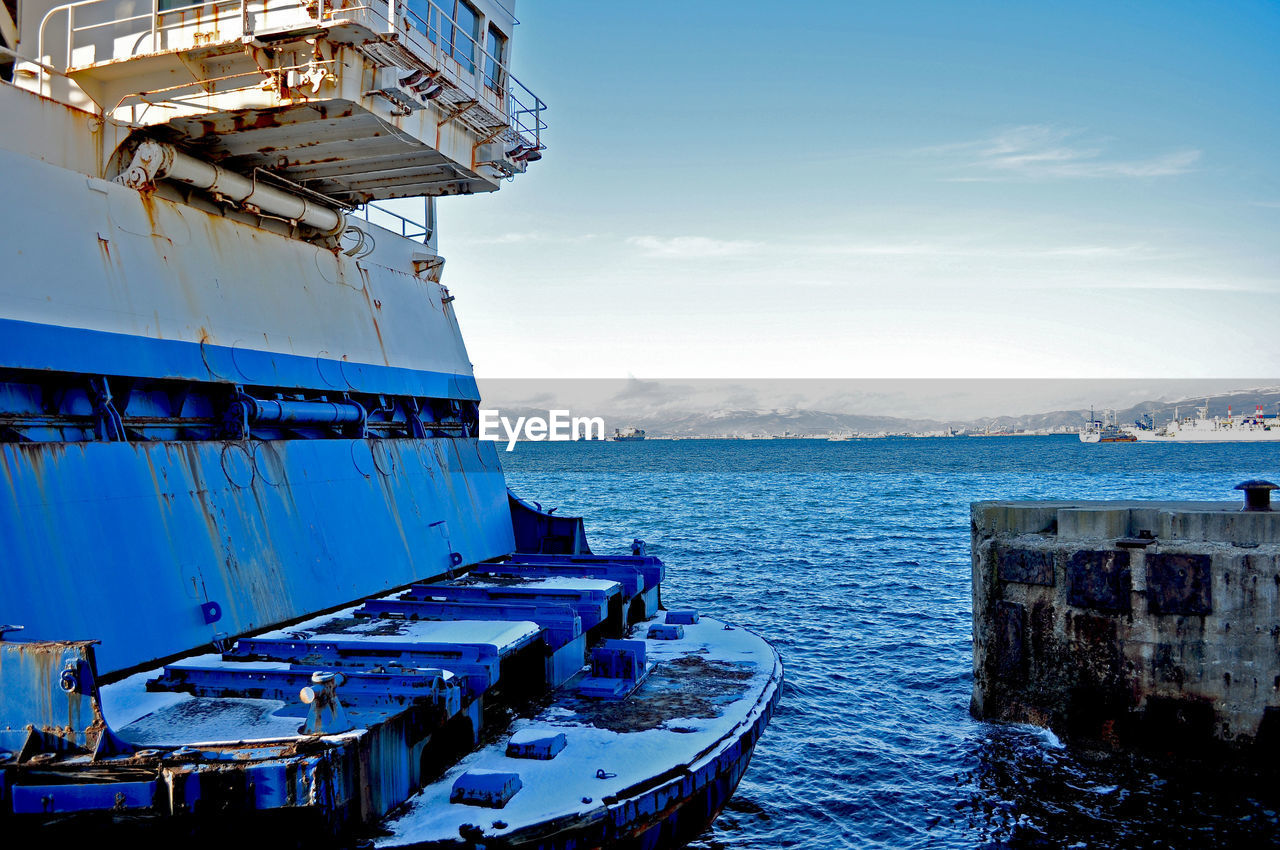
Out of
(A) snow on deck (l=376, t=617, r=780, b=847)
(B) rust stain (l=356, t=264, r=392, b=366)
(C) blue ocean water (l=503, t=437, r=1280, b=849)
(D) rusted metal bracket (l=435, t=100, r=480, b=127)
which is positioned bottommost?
(C) blue ocean water (l=503, t=437, r=1280, b=849)

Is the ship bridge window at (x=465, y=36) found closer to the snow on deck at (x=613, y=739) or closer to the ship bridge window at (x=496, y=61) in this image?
the ship bridge window at (x=496, y=61)

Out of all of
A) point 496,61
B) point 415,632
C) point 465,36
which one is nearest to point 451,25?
point 465,36

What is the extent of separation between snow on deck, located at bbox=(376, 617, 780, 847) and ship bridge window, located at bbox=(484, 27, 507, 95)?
9.80 m

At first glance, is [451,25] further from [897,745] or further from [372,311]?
[897,745]

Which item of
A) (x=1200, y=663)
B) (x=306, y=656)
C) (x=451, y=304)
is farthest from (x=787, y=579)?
(x=306, y=656)

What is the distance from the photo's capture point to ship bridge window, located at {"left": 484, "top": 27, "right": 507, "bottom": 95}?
1445cm

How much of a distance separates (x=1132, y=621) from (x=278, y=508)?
1075 cm

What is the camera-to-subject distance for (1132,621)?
1063 cm

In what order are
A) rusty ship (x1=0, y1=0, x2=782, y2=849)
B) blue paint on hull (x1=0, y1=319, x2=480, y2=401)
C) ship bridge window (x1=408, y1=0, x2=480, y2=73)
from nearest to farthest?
rusty ship (x1=0, y1=0, x2=782, y2=849) < blue paint on hull (x1=0, y1=319, x2=480, y2=401) < ship bridge window (x1=408, y1=0, x2=480, y2=73)

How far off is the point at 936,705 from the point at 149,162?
1442cm

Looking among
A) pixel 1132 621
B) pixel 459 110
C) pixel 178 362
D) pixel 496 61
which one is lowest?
pixel 1132 621

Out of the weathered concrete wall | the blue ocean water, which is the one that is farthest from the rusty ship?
the weathered concrete wall

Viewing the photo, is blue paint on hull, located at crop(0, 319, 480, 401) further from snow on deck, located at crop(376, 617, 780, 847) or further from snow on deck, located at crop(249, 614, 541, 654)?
snow on deck, located at crop(376, 617, 780, 847)

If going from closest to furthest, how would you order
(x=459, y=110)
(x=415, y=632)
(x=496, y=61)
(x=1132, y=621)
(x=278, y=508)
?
(x=415, y=632), (x=278, y=508), (x=1132, y=621), (x=459, y=110), (x=496, y=61)
